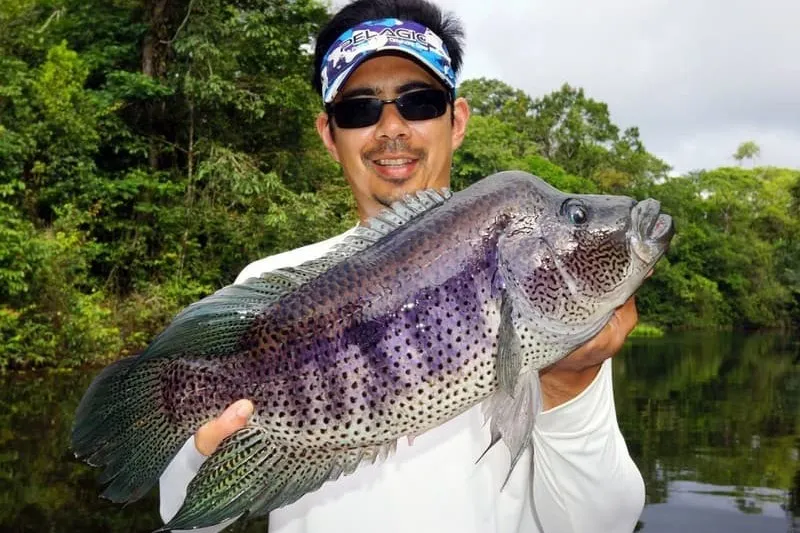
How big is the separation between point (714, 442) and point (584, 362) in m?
12.7

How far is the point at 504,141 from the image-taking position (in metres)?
40.3

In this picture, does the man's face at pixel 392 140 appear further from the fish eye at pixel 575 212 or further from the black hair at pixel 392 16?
the fish eye at pixel 575 212

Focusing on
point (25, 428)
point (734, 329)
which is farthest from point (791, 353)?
point (25, 428)

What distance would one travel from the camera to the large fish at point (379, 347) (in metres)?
1.97

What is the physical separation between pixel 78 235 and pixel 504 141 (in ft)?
92.0

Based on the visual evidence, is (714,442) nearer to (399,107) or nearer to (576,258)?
(399,107)

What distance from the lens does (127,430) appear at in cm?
208

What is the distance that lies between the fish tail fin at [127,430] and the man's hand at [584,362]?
3.55 ft

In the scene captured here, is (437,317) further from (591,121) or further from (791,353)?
(591,121)

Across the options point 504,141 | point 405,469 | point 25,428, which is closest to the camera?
point 405,469

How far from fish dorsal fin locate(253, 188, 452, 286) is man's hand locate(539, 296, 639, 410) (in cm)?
58

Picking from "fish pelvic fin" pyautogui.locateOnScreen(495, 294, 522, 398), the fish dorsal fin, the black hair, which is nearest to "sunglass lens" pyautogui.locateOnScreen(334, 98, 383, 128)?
the black hair

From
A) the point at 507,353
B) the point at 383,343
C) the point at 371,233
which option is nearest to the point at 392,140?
the point at 371,233

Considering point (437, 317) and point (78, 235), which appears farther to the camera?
point (78, 235)
